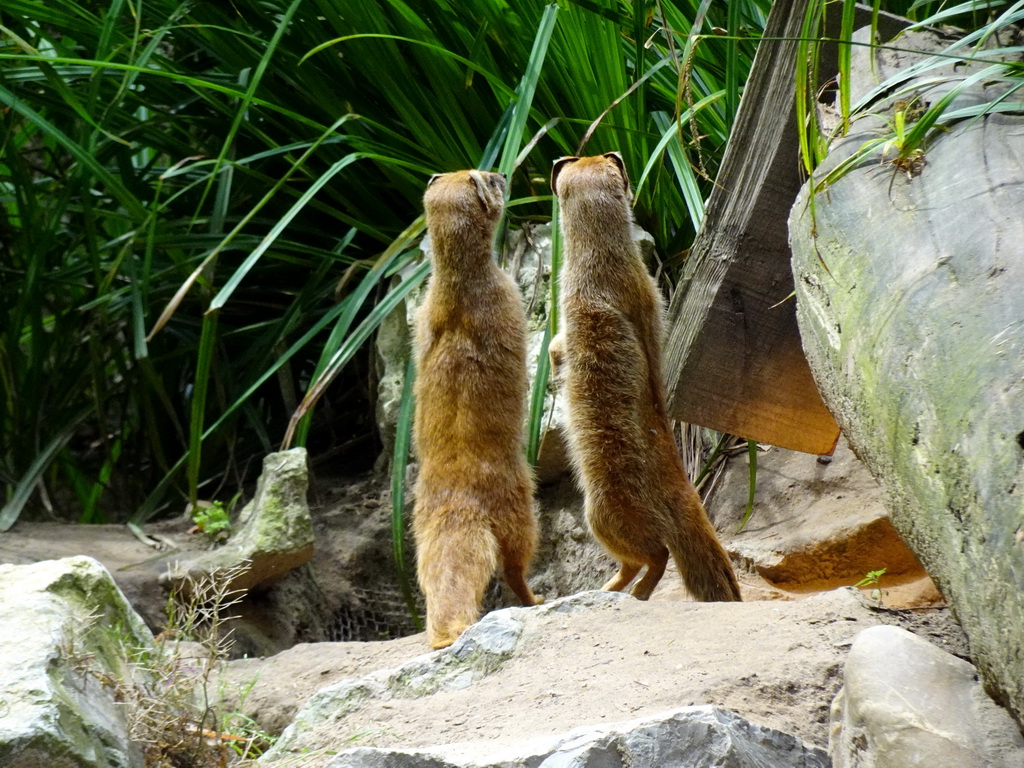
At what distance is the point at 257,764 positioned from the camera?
6.31 ft

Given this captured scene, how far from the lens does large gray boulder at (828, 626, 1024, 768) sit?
1352 millimetres

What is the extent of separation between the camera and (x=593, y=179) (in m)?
2.80

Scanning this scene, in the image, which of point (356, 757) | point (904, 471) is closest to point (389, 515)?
point (356, 757)

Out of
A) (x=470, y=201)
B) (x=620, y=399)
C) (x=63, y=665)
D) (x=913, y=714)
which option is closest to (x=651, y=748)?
(x=913, y=714)

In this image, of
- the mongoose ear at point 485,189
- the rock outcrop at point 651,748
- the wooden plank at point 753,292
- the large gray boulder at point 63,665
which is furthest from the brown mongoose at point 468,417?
the rock outcrop at point 651,748

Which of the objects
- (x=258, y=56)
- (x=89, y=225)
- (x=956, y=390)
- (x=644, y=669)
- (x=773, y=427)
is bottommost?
(x=644, y=669)

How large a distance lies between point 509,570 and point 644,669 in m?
1.00

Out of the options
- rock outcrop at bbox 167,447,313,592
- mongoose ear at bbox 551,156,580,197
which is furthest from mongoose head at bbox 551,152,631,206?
rock outcrop at bbox 167,447,313,592

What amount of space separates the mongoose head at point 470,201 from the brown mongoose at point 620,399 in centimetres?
24

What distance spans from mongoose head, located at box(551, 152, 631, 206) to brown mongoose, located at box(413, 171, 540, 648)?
28cm

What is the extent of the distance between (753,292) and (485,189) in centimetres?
88

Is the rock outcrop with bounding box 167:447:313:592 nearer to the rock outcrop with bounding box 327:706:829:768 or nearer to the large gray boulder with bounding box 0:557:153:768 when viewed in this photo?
the large gray boulder with bounding box 0:557:153:768

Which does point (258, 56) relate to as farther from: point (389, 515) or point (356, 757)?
point (356, 757)

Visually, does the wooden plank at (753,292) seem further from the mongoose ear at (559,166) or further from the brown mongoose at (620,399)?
the mongoose ear at (559,166)
